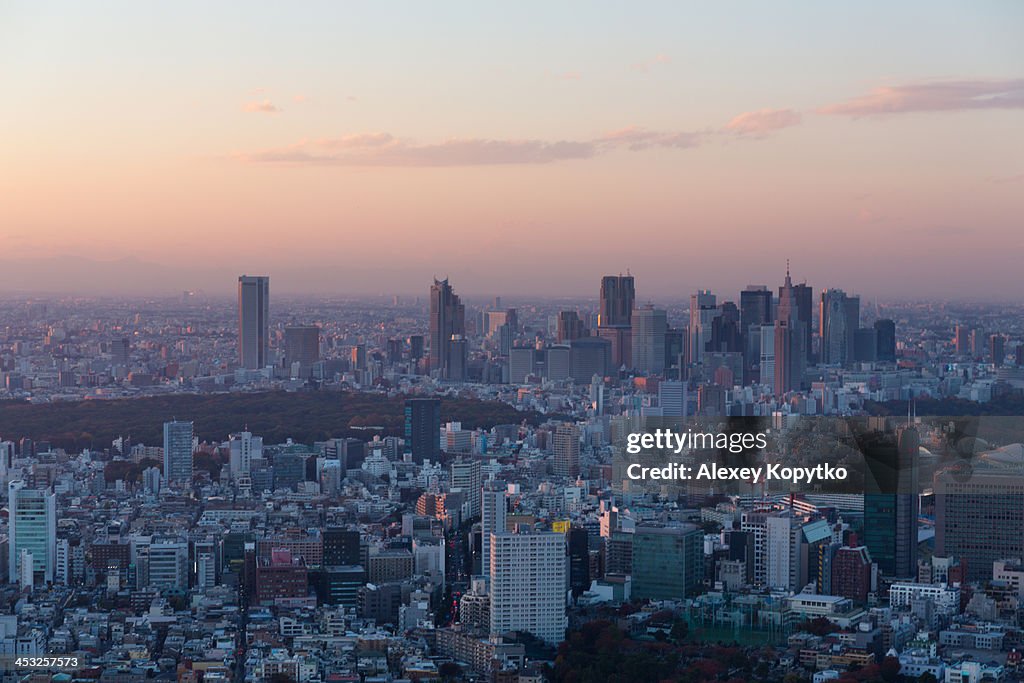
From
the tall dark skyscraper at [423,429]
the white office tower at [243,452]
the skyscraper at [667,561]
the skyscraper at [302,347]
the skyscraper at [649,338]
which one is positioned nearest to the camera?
the skyscraper at [667,561]

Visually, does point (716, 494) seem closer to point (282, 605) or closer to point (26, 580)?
point (282, 605)

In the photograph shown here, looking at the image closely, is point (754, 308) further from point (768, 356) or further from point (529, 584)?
point (529, 584)

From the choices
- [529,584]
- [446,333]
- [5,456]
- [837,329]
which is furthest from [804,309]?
[529,584]

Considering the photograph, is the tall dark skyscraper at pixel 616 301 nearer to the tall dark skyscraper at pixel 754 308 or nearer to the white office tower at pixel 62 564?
the tall dark skyscraper at pixel 754 308

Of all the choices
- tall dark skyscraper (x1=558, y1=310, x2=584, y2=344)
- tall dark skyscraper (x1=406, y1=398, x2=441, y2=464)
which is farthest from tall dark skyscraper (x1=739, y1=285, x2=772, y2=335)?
tall dark skyscraper (x1=406, y1=398, x2=441, y2=464)

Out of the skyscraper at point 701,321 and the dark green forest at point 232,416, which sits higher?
the skyscraper at point 701,321

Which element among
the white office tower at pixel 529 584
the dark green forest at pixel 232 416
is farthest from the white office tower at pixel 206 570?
the dark green forest at pixel 232 416
